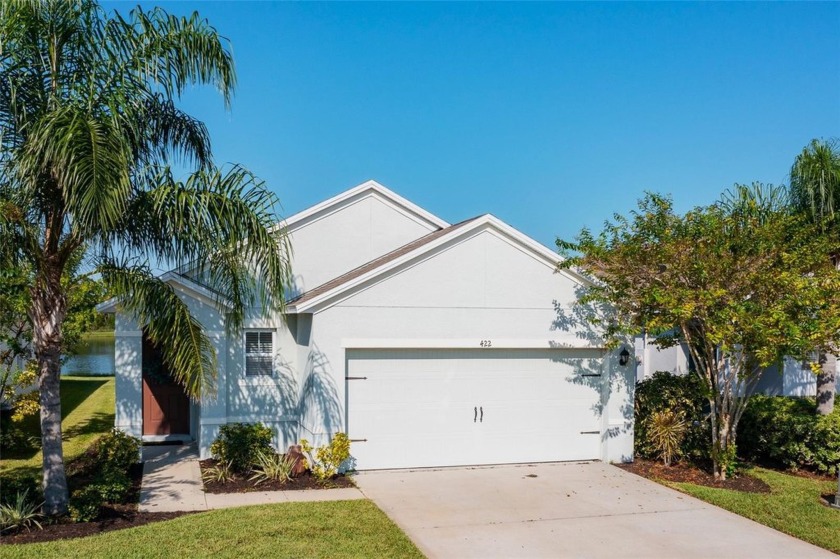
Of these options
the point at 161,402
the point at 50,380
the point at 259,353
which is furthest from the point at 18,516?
the point at 161,402

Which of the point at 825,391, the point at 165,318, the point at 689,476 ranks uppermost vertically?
the point at 165,318

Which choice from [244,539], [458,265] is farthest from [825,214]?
[244,539]

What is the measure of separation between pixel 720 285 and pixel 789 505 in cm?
362

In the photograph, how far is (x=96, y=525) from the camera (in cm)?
901

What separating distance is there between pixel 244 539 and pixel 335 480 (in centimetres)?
350

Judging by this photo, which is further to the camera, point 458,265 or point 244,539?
point 458,265

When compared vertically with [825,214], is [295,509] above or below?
below

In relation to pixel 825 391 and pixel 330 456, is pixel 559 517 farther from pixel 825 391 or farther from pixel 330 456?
pixel 825 391

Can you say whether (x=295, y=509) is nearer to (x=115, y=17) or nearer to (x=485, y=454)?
(x=485, y=454)

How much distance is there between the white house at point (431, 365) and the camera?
41.3 feet

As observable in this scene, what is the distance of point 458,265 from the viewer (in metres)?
13.0

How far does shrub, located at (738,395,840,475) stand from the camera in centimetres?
1305

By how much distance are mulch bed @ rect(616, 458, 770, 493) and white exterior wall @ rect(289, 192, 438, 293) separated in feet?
22.9

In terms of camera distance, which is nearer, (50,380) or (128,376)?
(50,380)
